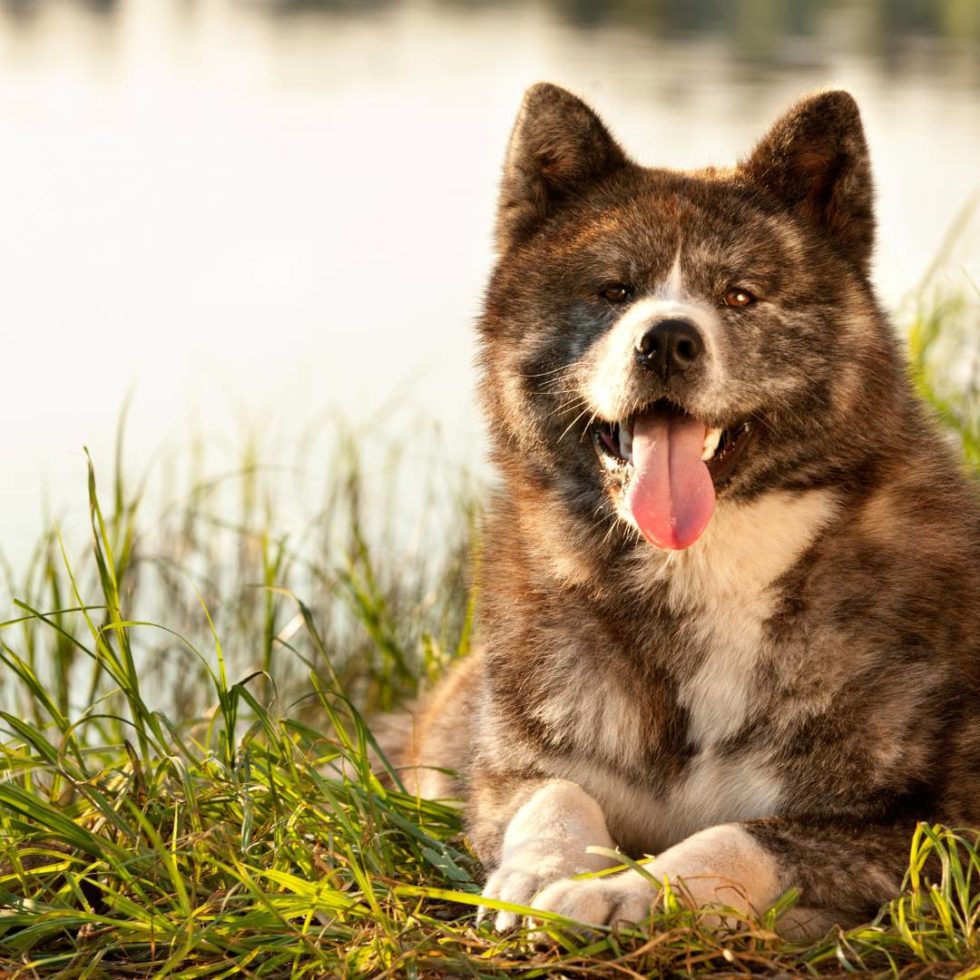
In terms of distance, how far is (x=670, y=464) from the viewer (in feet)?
12.5

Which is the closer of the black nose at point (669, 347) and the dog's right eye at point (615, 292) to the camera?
the black nose at point (669, 347)

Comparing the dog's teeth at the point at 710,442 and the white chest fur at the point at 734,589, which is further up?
the dog's teeth at the point at 710,442

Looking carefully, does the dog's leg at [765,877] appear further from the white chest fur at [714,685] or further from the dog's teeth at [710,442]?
the dog's teeth at [710,442]

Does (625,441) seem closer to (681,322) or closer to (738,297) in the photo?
(681,322)

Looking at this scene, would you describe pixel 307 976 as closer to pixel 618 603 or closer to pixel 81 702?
pixel 618 603

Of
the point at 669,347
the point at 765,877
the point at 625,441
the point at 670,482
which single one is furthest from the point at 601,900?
the point at 669,347

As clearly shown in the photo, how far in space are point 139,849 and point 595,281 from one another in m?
1.79

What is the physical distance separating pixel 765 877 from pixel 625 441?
1.11 m

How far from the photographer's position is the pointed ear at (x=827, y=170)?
411 cm

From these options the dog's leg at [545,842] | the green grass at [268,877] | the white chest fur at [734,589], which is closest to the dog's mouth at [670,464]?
the white chest fur at [734,589]

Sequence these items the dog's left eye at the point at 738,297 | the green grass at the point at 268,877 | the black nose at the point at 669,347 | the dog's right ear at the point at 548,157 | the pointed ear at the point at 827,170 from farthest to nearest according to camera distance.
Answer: the dog's right ear at the point at 548,157
the pointed ear at the point at 827,170
the dog's left eye at the point at 738,297
the black nose at the point at 669,347
the green grass at the point at 268,877

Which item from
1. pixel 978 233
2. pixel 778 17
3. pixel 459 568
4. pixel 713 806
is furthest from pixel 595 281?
pixel 778 17

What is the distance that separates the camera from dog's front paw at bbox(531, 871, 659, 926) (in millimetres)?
3283

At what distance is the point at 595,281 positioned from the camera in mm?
4055
